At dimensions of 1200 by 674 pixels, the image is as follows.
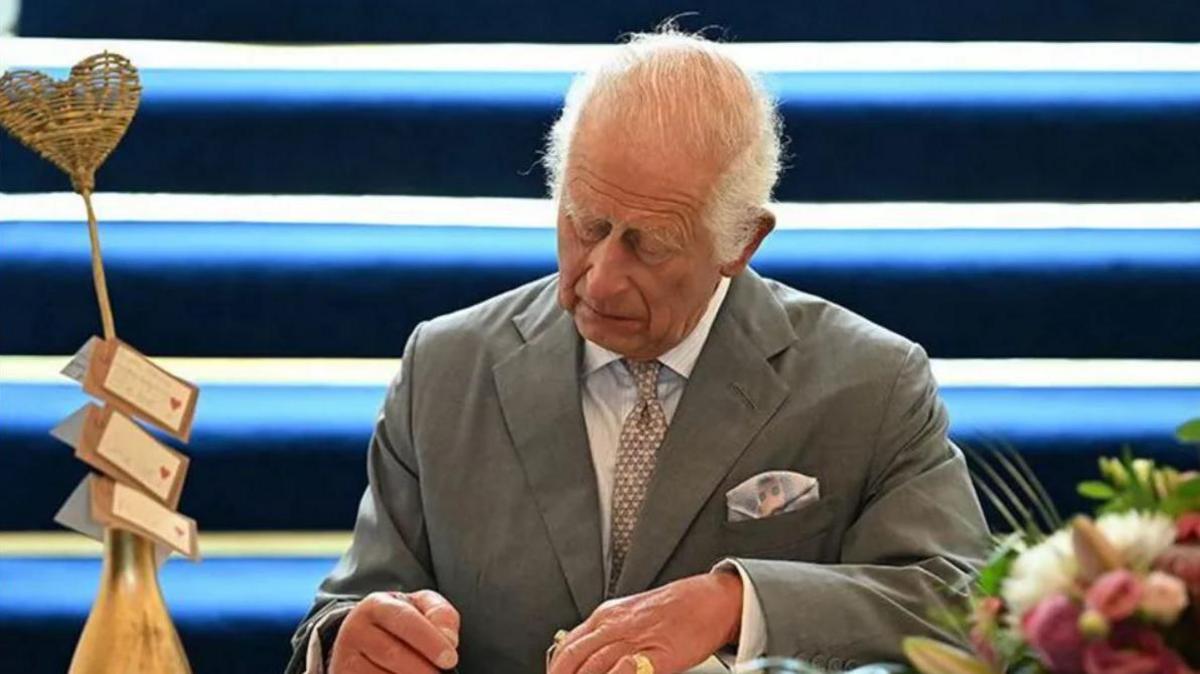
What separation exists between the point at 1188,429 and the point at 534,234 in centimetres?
205

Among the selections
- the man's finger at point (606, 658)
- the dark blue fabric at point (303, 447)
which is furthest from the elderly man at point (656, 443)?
the dark blue fabric at point (303, 447)

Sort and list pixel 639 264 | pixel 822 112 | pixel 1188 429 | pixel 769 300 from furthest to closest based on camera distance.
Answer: pixel 822 112 < pixel 769 300 < pixel 639 264 < pixel 1188 429

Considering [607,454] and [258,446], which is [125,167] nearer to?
[258,446]

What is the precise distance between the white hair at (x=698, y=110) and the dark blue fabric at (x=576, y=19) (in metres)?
0.79

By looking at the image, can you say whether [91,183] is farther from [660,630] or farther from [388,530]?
[660,630]

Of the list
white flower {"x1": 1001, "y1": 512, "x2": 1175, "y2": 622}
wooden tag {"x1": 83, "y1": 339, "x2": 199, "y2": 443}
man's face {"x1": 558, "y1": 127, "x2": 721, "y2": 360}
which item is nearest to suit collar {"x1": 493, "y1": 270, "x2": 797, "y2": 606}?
man's face {"x1": 558, "y1": 127, "x2": 721, "y2": 360}

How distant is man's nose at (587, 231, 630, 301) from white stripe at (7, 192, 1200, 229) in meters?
0.99

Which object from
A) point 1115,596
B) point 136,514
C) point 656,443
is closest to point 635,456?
point 656,443

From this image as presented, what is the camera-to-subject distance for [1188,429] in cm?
201

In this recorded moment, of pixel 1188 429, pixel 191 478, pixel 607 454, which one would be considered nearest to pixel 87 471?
pixel 191 478

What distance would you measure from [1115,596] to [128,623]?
1547mm

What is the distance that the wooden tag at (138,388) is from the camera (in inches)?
120

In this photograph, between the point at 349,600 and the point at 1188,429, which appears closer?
the point at 1188,429

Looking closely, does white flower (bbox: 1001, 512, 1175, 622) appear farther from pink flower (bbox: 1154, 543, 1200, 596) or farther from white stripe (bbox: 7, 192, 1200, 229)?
white stripe (bbox: 7, 192, 1200, 229)
